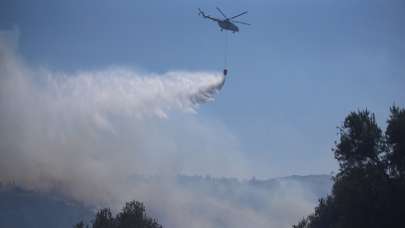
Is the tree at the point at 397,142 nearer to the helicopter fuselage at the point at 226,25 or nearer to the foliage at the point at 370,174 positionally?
the foliage at the point at 370,174

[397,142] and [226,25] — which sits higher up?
[226,25]

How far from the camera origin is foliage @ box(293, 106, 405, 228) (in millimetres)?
48812

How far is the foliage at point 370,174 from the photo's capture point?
48.8m

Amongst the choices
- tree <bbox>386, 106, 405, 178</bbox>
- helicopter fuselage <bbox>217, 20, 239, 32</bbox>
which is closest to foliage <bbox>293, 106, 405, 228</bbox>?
tree <bbox>386, 106, 405, 178</bbox>

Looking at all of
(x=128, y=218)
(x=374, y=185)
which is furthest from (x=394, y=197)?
(x=128, y=218)

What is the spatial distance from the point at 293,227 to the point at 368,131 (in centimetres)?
2745

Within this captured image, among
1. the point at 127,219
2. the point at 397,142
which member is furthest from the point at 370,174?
the point at 127,219

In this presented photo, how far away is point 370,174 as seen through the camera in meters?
51.0

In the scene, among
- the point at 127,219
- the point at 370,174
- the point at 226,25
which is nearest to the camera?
the point at 370,174

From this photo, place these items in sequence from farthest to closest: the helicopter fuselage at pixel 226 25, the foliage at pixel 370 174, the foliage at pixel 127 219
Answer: the helicopter fuselage at pixel 226 25, the foliage at pixel 127 219, the foliage at pixel 370 174

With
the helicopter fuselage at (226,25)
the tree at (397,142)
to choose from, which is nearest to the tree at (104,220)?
the helicopter fuselage at (226,25)

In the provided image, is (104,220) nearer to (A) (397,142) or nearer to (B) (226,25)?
(B) (226,25)

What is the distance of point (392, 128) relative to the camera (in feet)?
176

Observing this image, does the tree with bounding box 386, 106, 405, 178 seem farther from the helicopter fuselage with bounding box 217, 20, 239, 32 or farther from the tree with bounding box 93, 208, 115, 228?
the tree with bounding box 93, 208, 115, 228
